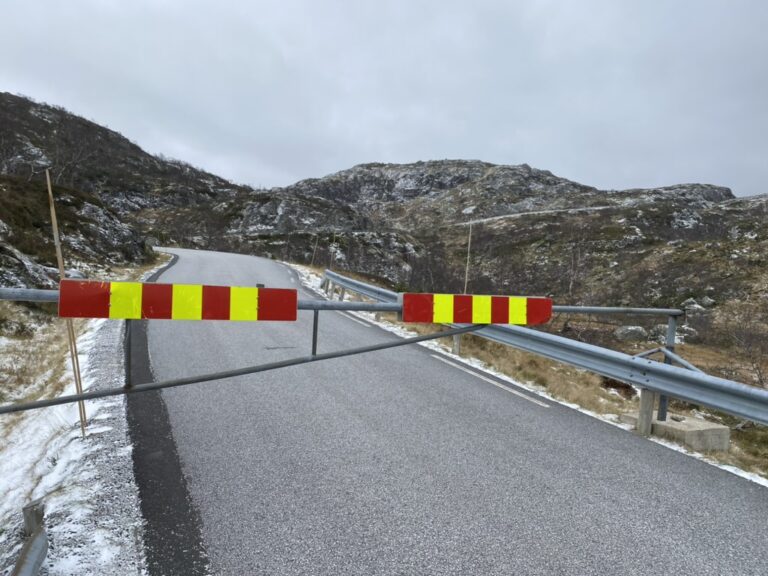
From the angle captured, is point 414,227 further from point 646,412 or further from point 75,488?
point 75,488

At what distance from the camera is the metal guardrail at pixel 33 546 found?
2.06 m

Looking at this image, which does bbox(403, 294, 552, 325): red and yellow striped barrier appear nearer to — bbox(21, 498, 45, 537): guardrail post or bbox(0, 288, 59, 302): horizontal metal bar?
bbox(0, 288, 59, 302): horizontal metal bar

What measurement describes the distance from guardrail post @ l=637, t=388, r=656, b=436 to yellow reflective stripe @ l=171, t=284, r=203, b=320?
15.3 ft

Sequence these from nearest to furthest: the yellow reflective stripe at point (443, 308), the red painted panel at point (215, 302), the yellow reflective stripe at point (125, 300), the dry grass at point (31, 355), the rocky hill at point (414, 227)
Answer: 1. the yellow reflective stripe at point (125, 300)
2. the red painted panel at point (215, 302)
3. the yellow reflective stripe at point (443, 308)
4. the dry grass at point (31, 355)
5. the rocky hill at point (414, 227)

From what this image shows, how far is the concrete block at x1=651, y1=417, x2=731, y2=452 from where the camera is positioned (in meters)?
4.50

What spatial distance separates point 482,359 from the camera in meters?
7.99

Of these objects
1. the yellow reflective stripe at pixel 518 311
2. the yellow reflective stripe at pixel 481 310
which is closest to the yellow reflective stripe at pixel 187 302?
the yellow reflective stripe at pixel 481 310

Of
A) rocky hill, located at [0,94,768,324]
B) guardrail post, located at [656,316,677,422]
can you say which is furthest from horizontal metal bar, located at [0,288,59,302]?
rocky hill, located at [0,94,768,324]

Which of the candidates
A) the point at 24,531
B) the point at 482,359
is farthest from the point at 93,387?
the point at 482,359

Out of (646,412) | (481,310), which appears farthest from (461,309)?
(646,412)

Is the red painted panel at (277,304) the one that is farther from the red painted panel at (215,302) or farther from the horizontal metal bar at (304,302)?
the red painted panel at (215,302)

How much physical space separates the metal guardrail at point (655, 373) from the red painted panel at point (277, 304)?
3.24m

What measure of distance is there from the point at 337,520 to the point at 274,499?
508 millimetres

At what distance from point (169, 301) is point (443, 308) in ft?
7.08
